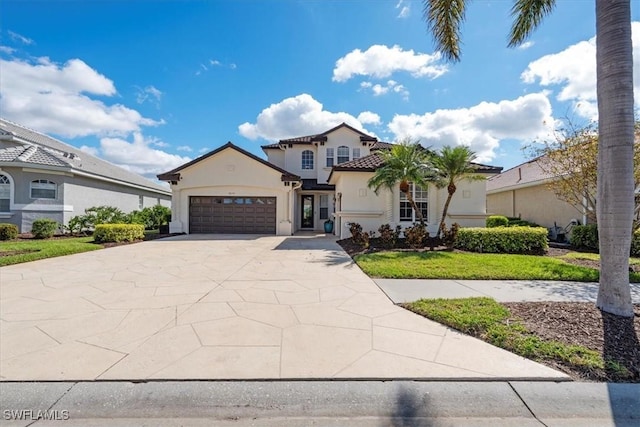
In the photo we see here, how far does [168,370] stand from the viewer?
3000 mm

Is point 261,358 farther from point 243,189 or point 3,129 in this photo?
point 3,129

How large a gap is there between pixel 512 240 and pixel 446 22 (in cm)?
770

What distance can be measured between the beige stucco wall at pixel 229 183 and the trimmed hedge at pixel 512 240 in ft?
A: 34.1

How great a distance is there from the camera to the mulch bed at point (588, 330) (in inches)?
119

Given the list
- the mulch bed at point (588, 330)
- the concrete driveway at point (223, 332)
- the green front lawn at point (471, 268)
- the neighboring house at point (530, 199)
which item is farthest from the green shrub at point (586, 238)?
the concrete driveway at point (223, 332)

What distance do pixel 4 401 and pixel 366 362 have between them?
340 cm

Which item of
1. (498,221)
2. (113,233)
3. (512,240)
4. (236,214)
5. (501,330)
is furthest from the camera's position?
(236,214)

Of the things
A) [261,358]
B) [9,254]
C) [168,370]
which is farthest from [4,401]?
[9,254]

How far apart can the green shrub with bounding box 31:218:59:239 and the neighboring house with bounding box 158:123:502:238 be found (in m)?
5.51

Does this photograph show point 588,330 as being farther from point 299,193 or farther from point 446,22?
point 299,193

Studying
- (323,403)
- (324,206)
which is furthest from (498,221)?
(323,403)

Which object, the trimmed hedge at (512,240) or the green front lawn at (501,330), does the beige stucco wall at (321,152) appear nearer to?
the trimmed hedge at (512,240)

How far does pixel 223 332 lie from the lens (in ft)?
12.8

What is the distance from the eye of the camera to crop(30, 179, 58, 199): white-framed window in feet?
52.2
